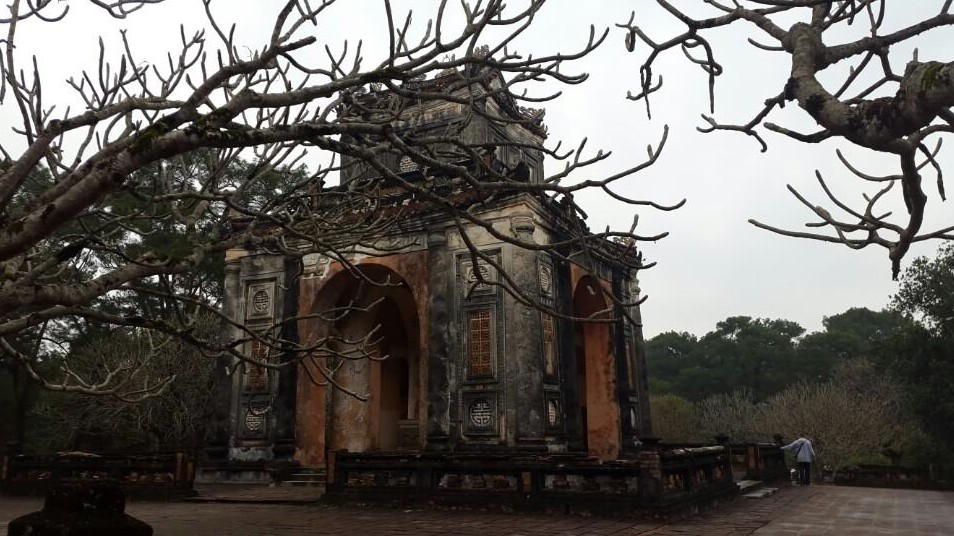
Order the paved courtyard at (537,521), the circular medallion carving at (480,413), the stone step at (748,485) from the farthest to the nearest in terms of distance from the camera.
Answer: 1. the circular medallion carving at (480,413)
2. the stone step at (748,485)
3. the paved courtyard at (537,521)

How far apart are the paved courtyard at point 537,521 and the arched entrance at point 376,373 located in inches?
227

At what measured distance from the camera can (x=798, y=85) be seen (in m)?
3.27

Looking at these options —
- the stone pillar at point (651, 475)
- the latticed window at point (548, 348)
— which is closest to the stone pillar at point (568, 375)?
the latticed window at point (548, 348)

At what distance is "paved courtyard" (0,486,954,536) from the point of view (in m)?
8.75

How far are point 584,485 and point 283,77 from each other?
24.8ft

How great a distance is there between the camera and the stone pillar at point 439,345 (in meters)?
15.0

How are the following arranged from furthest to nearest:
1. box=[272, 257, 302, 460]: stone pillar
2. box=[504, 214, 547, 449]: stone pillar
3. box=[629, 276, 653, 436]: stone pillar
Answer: box=[629, 276, 653, 436]: stone pillar < box=[272, 257, 302, 460]: stone pillar < box=[504, 214, 547, 449]: stone pillar

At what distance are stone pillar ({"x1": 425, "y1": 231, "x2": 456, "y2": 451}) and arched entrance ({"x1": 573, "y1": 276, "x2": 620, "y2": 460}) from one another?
385cm

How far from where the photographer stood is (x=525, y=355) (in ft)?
47.6

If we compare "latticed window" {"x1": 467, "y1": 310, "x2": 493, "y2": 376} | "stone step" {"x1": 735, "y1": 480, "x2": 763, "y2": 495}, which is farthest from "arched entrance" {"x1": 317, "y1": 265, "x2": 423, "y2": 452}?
"stone step" {"x1": 735, "y1": 480, "x2": 763, "y2": 495}

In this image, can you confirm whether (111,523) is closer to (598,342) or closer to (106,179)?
(106,179)

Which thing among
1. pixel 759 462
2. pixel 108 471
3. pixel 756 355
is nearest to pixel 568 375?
pixel 759 462

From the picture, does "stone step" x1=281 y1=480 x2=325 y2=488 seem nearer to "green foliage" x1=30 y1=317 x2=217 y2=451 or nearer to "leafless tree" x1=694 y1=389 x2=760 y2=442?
"green foliage" x1=30 y1=317 x2=217 y2=451

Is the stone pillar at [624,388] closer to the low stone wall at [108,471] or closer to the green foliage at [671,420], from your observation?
the low stone wall at [108,471]
